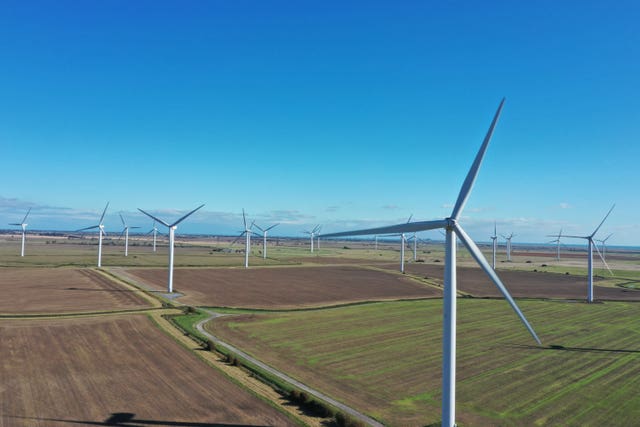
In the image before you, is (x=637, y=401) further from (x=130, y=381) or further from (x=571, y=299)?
(x=571, y=299)

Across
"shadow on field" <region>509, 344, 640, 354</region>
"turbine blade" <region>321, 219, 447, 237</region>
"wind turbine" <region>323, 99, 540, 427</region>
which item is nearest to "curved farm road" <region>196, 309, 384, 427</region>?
"wind turbine" <region>323, 99, 540, 427</region>

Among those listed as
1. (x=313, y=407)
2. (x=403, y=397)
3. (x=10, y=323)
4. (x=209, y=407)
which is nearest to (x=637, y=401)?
(x=403, y=397)

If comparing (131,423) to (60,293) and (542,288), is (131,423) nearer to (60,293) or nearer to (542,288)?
(60,293)

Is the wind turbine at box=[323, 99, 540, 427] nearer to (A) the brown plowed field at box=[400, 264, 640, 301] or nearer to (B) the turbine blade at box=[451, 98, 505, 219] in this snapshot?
(B) the turbine blade at box=[451, 98, 505, 219]

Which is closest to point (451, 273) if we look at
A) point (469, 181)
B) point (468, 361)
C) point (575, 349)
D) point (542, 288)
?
point (469, 181)

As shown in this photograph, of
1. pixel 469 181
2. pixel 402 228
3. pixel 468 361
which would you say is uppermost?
pixel 469 181

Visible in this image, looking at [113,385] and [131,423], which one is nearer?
[131,423]
